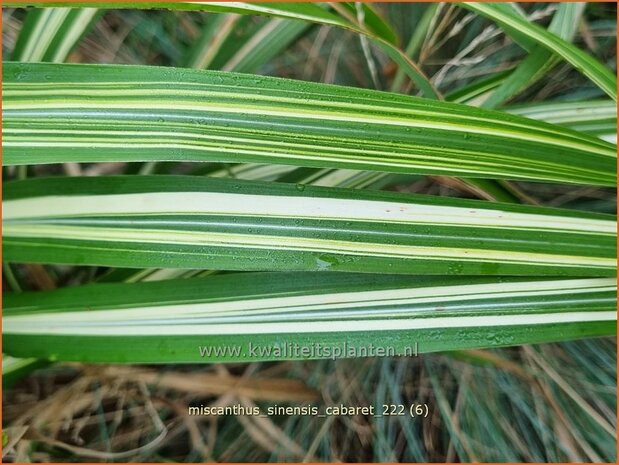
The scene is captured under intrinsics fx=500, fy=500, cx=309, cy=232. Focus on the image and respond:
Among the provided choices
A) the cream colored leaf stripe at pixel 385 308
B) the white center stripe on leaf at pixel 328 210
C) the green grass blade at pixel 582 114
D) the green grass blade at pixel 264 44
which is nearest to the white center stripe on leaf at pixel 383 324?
the cream colored leaf stripe at pixel 385 308

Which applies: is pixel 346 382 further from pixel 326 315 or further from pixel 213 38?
pixel 213 38

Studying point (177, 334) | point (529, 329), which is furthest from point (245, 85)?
point (529, 329)

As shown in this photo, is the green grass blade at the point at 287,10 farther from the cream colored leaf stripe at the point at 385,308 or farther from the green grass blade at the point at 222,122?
the cream colored leaf stripe at the point at 385,308

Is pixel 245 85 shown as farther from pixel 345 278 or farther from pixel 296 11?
pixel 345 278

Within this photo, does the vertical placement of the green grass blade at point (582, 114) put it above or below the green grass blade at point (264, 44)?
below

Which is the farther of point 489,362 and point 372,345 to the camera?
point 489,362

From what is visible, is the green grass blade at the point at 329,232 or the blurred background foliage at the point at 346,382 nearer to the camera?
the green grass blade at the point at 329,232
